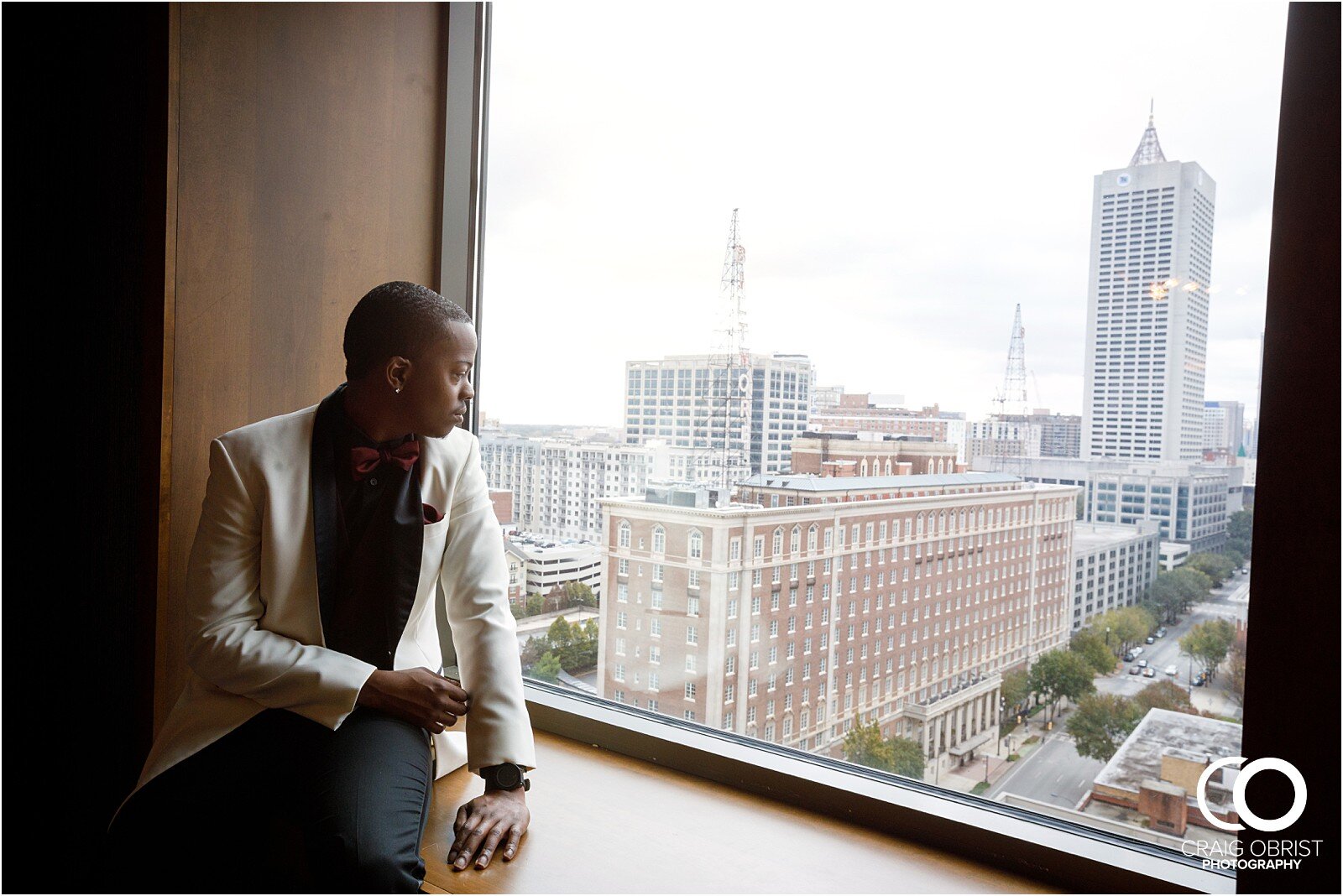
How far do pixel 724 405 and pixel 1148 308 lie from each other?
0.84 m

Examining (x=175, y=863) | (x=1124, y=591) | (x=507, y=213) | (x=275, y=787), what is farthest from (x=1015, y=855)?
(x=507, y=213)

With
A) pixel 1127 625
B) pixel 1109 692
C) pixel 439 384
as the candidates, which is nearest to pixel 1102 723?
pixel 1109 692

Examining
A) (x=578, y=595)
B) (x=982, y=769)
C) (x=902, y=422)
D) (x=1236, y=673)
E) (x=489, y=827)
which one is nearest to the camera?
(x=1236, y=673)

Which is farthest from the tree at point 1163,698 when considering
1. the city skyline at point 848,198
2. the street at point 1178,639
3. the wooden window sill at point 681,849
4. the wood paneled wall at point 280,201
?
the wood paneled wall at point 280,201

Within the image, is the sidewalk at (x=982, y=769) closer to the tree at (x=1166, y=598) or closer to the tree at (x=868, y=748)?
the tree at (x=868, y=748)

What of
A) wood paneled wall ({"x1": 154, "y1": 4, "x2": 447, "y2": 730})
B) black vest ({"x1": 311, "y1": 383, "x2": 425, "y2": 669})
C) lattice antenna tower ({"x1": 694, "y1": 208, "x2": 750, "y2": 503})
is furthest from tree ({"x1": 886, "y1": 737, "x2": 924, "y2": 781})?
wood paneled wall ({"x1": 154, "y1": 4, "x2": 447, "y2": 730})

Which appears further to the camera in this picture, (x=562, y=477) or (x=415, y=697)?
(x=562, y=477)

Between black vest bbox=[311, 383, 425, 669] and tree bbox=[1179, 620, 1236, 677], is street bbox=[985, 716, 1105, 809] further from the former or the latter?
black vest bbox=[311, 383, 425, 669]

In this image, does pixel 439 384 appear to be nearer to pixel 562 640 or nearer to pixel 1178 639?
pixel 562 640

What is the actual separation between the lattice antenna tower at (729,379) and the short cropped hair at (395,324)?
66cm

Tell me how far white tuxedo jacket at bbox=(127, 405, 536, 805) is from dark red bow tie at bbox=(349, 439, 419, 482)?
0.05m

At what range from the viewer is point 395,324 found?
4.49 ft

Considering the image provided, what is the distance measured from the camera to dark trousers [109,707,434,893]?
3.86ft

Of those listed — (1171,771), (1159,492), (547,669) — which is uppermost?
(1159,492)
